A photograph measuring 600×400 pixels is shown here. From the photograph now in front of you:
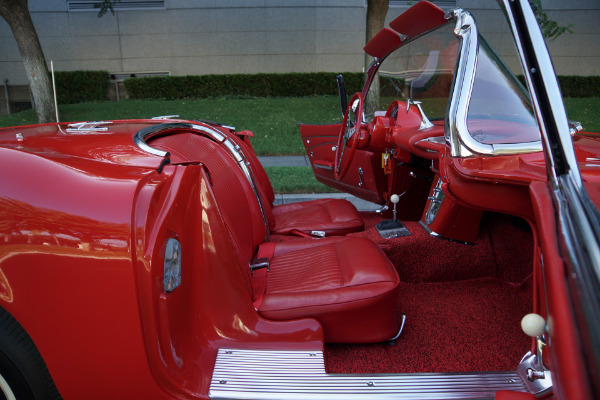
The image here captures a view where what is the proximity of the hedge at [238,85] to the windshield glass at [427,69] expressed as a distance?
34.4 feet

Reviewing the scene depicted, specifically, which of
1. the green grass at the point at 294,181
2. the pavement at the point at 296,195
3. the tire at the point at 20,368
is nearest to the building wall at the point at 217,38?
the pavement at the point at 296,195

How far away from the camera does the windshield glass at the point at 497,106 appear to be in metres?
1.97

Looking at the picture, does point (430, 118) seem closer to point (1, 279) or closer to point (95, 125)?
point (95, 125)

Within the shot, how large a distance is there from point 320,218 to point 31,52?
8657mm

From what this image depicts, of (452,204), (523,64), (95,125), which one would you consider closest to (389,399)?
(523,64)

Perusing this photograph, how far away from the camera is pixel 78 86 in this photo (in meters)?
13.6

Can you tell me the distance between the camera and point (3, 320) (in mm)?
1359

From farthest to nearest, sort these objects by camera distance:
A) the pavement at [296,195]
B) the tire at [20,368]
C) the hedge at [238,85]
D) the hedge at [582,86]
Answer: the hedge at [582,86], the hedge at [238,85], the pavement at [296,195], the tire at [20,368]

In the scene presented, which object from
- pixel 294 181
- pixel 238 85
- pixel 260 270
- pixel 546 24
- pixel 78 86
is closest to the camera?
pixel 260 270

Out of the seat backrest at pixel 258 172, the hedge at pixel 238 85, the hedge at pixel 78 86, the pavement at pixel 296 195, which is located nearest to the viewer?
the seat backrest at pixel 258 172

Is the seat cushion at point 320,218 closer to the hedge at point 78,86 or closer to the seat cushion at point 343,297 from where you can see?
the seat cushion at point 343,297

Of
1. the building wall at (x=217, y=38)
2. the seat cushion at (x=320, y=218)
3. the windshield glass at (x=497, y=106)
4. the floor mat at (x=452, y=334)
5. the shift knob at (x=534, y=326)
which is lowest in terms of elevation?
the floor mat at (x=452, y=334)

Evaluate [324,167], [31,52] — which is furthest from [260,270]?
[31,52]

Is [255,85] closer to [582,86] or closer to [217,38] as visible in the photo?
[217,38]
